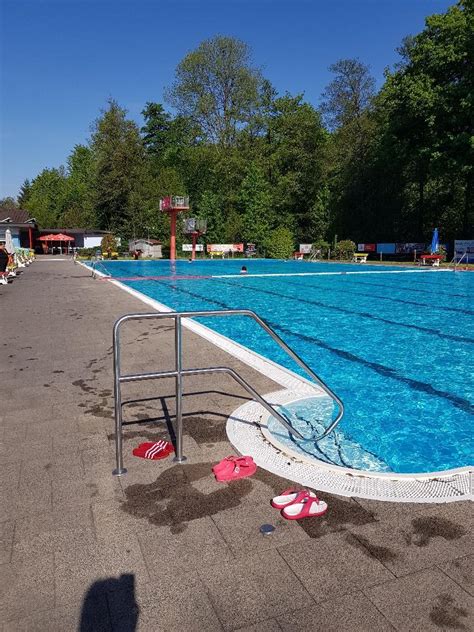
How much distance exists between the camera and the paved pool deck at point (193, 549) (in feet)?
7.03

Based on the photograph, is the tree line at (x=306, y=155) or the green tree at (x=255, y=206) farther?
the green tree at (x=255, y=206)

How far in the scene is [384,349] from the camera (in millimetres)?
8516

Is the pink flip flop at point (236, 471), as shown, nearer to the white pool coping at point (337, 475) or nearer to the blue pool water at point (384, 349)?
the white pool coping at point (337, 475)

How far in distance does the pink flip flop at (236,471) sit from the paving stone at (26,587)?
1246 millimetres

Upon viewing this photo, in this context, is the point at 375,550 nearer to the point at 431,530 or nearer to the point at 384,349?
the point at 431,530

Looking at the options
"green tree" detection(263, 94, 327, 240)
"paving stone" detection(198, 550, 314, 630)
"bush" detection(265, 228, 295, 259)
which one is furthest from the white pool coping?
"green tree" detection(263, 94, 327, 240)

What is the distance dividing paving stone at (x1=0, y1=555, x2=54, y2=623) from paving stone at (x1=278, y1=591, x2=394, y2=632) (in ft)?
3.81

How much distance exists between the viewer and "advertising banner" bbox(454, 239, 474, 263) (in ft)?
101

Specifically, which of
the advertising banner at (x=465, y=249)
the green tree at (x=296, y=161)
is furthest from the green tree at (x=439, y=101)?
the green tree at (x=296, y=161)

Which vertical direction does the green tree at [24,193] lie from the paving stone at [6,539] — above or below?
above

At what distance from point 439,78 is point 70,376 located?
35.6m

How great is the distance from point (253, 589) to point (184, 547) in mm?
502

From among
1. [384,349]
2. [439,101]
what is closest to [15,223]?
[439,101]

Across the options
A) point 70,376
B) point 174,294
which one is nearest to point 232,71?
point 174,294
